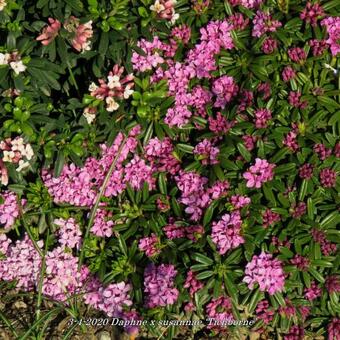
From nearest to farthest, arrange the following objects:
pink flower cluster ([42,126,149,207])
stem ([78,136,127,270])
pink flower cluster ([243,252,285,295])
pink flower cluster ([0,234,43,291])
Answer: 1. pink flower cluster ([243,252,285,295])
2. stem ([78,136,127,270])
3. pink flower cluster ([42,126,149,207])
4. pink flower cluster ([0,234,43,291])

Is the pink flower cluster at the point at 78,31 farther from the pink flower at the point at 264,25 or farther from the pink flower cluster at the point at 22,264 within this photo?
the pink flower cluster at the point at 22,264

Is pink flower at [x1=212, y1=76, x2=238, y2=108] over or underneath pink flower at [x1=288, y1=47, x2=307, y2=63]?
underneath

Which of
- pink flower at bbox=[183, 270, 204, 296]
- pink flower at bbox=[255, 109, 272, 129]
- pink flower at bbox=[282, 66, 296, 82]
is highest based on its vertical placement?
pink flower at bbox=[282, 66, 296, 82]

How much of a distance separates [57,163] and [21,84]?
52 cm

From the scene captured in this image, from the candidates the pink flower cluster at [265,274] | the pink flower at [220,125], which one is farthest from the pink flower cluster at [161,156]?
the pink flower cluster at [265,274]

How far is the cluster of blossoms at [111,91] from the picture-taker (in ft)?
12.0

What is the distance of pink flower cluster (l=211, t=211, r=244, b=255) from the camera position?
362cm

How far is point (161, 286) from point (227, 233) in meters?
0.51

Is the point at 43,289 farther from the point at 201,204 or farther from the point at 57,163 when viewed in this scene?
the point at 201,204

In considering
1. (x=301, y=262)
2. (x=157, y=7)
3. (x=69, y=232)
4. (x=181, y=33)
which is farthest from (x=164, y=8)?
(x=301, y=262)

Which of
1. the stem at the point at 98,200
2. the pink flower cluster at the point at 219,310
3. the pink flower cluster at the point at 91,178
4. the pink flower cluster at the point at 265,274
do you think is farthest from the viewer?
the pink flower cluster at the point at 91,178

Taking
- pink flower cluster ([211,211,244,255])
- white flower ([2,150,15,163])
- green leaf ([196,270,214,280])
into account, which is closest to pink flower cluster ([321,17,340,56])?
pink flower cluster ([211,211,244,255])

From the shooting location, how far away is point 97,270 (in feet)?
12.7

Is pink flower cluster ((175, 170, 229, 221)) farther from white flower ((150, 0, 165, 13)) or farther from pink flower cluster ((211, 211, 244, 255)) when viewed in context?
white flower ((150, 0, 165, 13))
